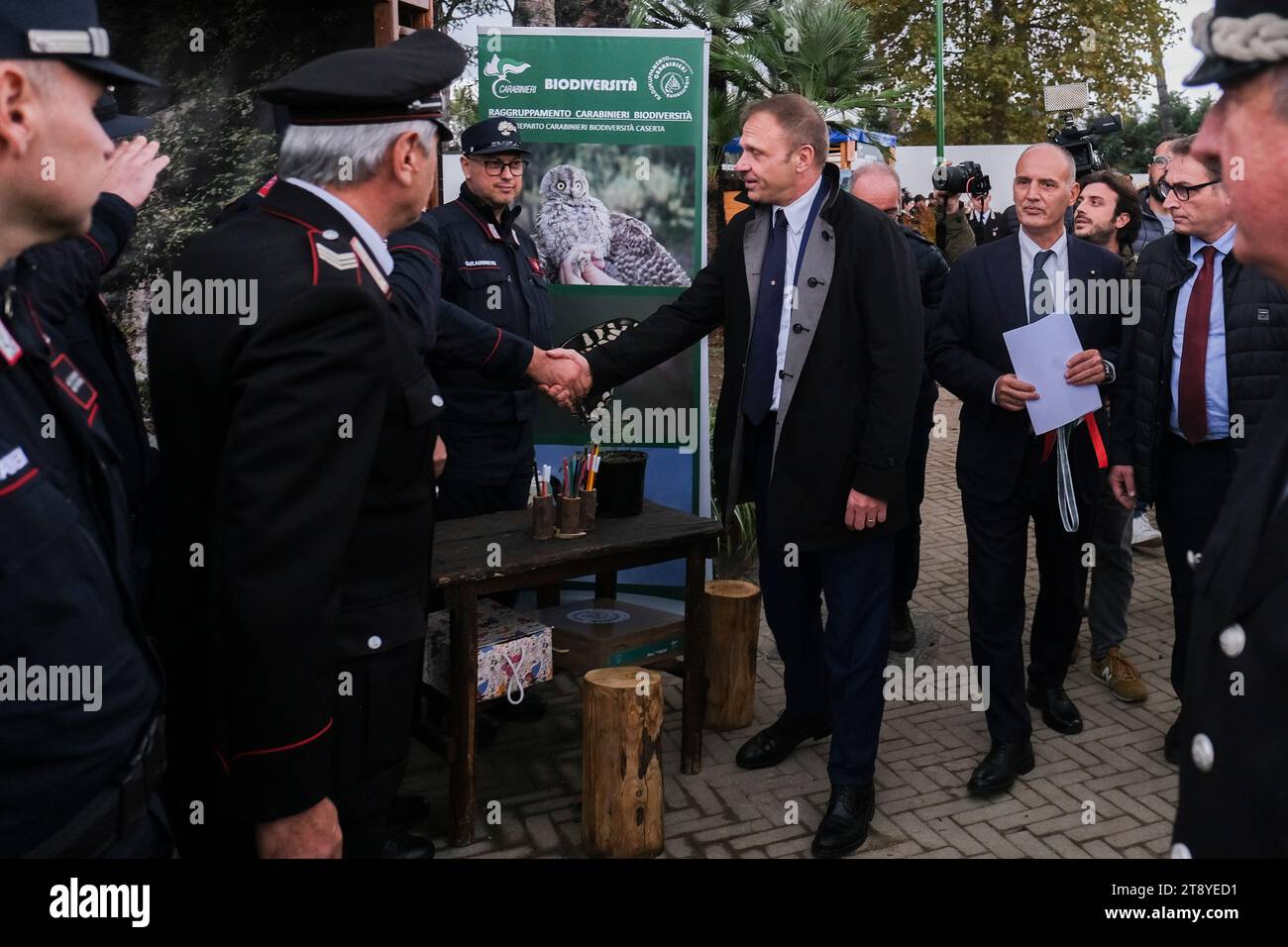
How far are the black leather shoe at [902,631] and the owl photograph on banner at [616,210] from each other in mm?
1937

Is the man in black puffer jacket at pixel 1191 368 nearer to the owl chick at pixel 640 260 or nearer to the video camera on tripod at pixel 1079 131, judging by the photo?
the video camera on tripod at pixel 1079 131

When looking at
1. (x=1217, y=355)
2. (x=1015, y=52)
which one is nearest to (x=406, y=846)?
(x=1217, y=355)

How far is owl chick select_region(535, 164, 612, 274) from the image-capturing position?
5.77 meters

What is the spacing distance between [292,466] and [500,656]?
224 centimetres

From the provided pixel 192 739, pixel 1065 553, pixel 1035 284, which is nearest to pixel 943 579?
pixel 1065 553

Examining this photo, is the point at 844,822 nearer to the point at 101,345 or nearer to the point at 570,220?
the point at 101,345

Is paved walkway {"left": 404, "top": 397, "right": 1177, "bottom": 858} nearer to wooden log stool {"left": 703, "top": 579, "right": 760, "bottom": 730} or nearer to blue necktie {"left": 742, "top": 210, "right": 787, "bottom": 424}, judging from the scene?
wooden log stool {"left": 703, "top": 579, "right": 760, "bottom": 730}

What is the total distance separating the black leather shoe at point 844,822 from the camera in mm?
3885

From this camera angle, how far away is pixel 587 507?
4223 mm

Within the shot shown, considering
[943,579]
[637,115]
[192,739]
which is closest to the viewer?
[192,739]

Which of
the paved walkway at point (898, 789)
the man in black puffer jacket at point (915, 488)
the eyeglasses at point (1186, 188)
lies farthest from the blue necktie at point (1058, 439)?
the man in black puffer jacket at point (915, 488)

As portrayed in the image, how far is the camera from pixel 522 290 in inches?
204

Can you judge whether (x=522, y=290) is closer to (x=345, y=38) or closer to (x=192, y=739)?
(x=345, y=38)
